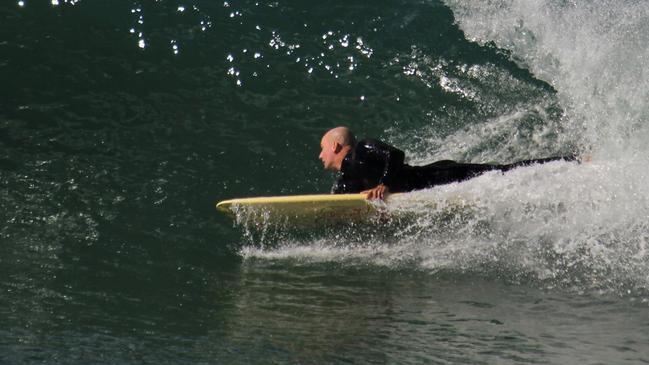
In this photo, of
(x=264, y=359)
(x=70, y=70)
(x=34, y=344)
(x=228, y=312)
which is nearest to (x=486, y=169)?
(x=228, y=312)

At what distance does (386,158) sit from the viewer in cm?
795

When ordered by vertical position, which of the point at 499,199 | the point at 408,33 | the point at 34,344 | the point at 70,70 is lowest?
the point at 34,344

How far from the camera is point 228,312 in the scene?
620cm

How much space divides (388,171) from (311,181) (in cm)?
172

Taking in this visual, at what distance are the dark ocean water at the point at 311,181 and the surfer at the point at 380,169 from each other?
0.93 ft

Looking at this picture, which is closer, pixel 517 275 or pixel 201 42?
pixel 517 275

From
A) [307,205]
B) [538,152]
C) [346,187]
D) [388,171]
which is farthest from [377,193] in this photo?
[538,152]

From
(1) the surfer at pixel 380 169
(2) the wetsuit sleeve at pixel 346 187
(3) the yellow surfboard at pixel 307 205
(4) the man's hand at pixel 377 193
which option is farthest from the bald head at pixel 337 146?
(4) the man's hand at pixel 377 193

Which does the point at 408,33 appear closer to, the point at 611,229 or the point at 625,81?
the point at 625,81

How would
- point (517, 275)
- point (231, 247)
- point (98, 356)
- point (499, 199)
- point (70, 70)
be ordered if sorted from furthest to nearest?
point (70, 70), point (231, 247), point (499, 199), point (517, 275), point (98, 356)

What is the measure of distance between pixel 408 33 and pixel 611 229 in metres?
5.35

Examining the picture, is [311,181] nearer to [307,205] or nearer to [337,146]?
[337,146]

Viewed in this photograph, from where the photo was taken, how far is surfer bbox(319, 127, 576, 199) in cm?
798

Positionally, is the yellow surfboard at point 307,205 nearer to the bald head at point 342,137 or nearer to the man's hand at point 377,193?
the man's hand at point 377,193
